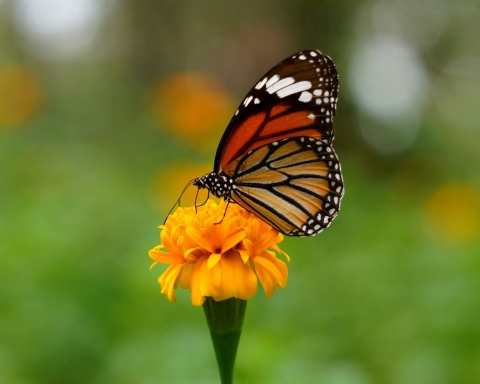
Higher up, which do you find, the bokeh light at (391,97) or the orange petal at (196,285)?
the bokeh light at (391,97)

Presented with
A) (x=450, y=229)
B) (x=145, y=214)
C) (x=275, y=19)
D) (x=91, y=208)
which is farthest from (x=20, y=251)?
(x=275, y=19)

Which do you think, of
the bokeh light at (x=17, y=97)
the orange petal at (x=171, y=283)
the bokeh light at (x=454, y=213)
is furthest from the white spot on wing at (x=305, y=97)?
the bokeh light at (x=17, y=97)

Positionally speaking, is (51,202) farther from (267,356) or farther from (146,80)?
(146,80)

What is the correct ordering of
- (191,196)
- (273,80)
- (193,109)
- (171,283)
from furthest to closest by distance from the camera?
(193,109), (191,196), (273,80), (171,283)

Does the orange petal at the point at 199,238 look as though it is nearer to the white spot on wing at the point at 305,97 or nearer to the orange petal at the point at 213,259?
the orange petal at the point at 213,259

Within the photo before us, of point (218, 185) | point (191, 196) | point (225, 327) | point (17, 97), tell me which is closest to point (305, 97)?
point (218, 185)

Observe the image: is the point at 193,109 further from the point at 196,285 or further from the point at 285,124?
the point at 196,285

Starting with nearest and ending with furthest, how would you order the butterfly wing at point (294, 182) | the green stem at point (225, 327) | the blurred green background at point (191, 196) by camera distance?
1. the green stem at point (225, 327)
2. the butterfly wing at point (294, 182)
3. the blurred green background at point (191, 196)
